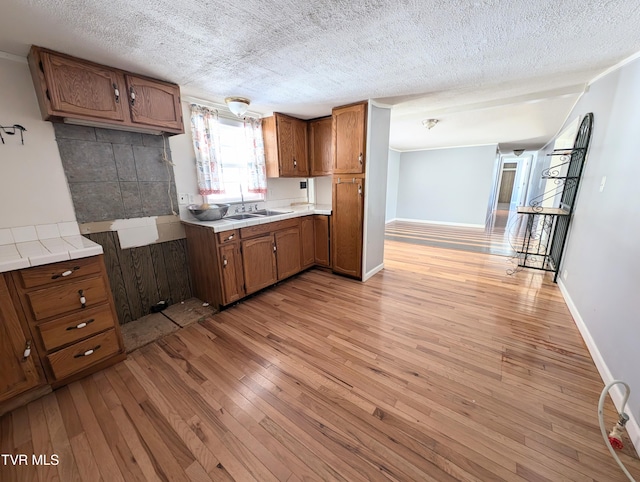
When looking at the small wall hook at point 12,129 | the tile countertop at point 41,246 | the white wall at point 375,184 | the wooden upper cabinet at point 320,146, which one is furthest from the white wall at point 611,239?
the small wall hook at point 12,129

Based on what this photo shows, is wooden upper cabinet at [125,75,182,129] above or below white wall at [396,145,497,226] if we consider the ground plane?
above

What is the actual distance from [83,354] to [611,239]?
393 cm

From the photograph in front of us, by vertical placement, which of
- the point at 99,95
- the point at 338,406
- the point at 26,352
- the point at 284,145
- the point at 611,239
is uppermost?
the point at 99,95

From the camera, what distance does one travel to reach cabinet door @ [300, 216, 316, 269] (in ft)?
11.3

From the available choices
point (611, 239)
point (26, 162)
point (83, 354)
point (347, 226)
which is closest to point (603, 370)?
point (611, 239)

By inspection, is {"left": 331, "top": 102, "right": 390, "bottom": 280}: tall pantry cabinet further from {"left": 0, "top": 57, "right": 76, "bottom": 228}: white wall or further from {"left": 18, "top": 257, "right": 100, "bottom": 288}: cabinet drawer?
{"left": 0, "top": 57, "right": 76, "bottom": 228}: white wall

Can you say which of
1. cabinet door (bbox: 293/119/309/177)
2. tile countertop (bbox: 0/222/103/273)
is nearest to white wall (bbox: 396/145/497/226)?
cabinet door (bbox: 293/119/309/177)

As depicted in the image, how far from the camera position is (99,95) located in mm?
1860

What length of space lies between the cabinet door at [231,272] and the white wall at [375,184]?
5.13 ft

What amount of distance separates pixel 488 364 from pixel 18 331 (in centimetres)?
309

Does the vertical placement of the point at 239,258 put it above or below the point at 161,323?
above

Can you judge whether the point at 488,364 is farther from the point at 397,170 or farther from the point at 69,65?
the point at 397,170

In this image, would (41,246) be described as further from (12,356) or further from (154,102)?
(154,102)

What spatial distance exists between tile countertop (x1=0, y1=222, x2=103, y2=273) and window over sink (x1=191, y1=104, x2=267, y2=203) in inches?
47.6
